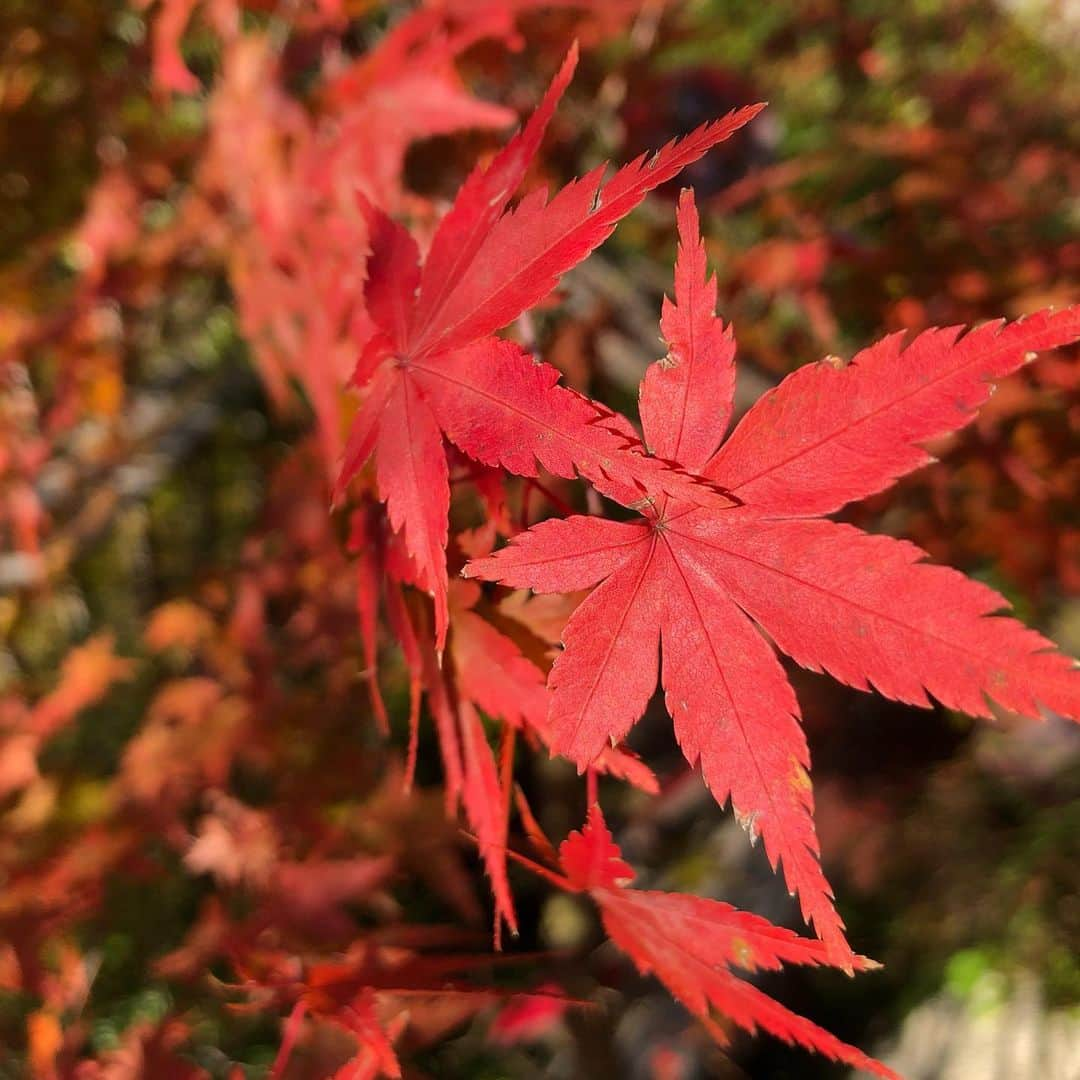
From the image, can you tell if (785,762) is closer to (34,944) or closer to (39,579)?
(34,944)

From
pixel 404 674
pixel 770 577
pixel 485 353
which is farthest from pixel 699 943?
pixel 404 674

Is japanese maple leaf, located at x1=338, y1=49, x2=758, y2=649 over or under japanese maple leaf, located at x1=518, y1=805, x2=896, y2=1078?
over

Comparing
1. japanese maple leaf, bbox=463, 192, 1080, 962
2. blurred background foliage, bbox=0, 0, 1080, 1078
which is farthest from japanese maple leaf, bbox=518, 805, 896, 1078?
blurred background foliage, bbox=0, 0, 1080, 1078

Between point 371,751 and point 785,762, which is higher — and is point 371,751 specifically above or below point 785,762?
above

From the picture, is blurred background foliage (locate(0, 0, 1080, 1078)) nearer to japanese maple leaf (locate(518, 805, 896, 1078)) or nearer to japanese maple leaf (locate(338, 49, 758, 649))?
japanese maple leaf (locate(518, 805, 896, 1078))

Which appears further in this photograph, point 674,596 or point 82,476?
point 82,476

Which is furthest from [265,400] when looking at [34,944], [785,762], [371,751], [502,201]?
[785,762]
